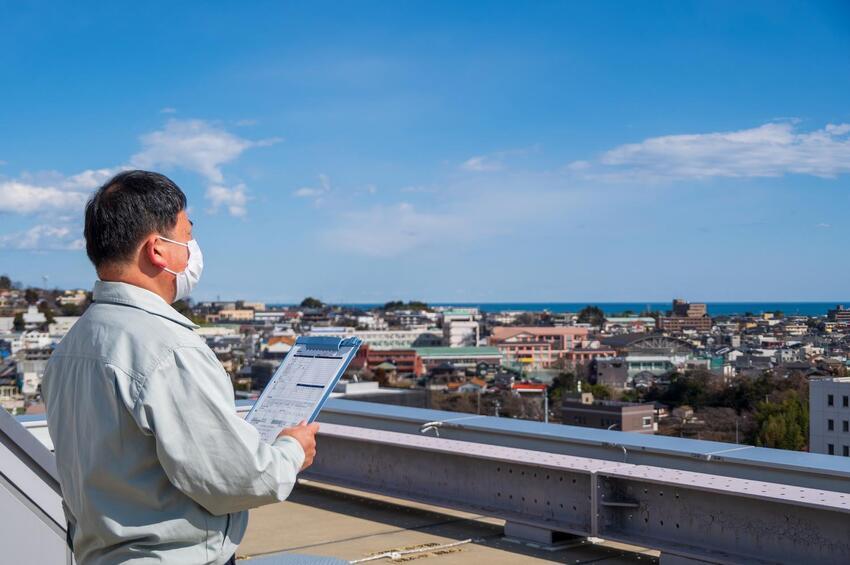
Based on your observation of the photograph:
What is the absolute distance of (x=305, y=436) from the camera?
78.2 inches

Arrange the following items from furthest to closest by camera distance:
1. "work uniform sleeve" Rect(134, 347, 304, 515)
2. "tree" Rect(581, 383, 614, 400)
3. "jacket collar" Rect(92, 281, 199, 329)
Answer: "tree" Rect(581, 383, 614, 400) → "jacket collar" Rect(92, 281, 199, 329) → "work uniform sleeve" Rect(134, 347, 304, 515)

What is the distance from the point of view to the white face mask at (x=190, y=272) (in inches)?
76.5

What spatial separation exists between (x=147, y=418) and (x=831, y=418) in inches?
290

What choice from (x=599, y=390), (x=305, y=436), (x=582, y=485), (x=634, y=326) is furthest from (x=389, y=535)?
(x=634, y=326)

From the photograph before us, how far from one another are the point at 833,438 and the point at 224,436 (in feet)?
22.9

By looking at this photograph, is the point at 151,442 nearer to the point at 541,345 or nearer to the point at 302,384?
the point at 302,384

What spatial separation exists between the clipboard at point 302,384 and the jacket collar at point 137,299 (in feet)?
1.16

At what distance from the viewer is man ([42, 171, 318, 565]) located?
1716 mm

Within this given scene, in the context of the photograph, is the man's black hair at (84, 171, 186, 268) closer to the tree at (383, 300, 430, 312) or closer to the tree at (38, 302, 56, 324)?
the tree at (38, 302, 56, 324)

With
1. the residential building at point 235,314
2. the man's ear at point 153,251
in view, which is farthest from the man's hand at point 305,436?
the residential building at point 235,314

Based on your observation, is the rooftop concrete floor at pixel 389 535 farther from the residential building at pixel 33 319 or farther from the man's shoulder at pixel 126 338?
the residential building at pixel 33 319

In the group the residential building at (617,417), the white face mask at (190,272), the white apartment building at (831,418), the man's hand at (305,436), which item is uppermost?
the white face mask at (190,272)

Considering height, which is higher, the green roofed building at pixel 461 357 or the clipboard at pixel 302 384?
the clipboard at pixel 302 384

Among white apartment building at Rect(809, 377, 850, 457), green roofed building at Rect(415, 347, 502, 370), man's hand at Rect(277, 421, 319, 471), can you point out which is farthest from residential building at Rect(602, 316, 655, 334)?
man's hand at Rect(277, 421, 319, 471)
